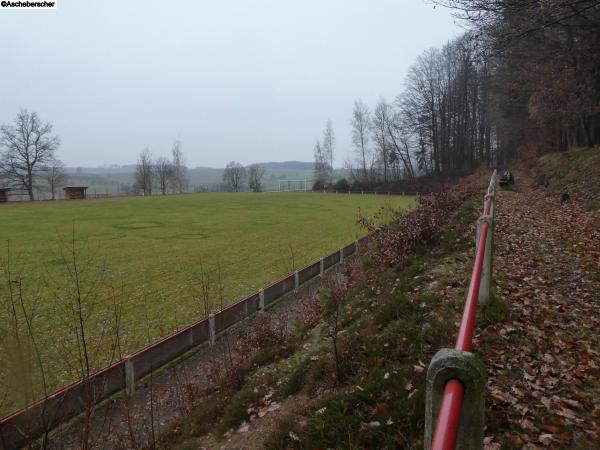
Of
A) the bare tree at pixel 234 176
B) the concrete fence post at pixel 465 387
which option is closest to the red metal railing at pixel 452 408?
the concrete fence post at pixel 465 387

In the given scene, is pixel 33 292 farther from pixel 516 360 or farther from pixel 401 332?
pixel 516 360

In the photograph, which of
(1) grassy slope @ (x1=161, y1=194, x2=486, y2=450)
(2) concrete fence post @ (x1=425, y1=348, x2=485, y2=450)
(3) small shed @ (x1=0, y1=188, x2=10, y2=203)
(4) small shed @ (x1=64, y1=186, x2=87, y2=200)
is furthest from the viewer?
(4) small shed @ (x1=64, y1=186, x2=87, y2=200)

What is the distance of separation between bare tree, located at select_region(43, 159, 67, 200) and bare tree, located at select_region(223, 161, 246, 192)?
135 feet

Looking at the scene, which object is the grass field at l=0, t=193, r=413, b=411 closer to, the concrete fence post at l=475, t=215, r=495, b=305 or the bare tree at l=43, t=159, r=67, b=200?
the concrete fence post at l=475, t=215, r=495, b=305

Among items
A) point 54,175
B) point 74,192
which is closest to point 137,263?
point 74,192

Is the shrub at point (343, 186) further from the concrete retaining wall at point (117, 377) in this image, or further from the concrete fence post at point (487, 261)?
the concrete fence post at point (487, 261)

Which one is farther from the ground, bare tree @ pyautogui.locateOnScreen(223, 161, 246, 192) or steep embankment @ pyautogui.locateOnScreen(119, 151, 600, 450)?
bare tree @ pyautogui.locateOnScreen(223, 161, 246, 192)

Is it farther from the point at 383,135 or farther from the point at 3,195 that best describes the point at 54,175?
the point at 383,135

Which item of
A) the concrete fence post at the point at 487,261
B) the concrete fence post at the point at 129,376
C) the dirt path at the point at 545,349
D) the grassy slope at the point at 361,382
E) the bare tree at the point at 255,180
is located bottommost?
the concrete fence post at the point at 129,376

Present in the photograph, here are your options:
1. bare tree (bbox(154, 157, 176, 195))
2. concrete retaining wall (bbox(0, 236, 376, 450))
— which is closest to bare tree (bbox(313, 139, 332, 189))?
bare tree (bbox(154, 157, 176, 195))

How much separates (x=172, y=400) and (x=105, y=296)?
7.39 m

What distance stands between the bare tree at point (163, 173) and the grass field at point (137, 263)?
55.5 meters

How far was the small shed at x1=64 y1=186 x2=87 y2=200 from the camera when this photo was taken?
56.7 meters

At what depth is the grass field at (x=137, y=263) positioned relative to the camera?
10.1 meters
